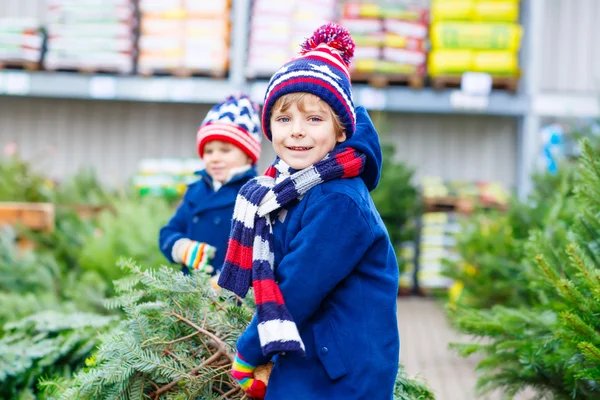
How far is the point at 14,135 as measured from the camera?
9188 mm

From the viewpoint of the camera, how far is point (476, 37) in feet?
24.2

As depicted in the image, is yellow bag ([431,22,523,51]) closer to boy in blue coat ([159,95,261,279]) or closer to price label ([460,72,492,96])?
price label ([460,72,492,96])

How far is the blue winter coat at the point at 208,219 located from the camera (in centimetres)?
305

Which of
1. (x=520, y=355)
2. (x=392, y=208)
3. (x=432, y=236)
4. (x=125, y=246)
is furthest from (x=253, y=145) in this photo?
(x=432, y=236)

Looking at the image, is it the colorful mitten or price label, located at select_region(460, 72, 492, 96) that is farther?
price label, located at select_region(460, 72, 492, 96)

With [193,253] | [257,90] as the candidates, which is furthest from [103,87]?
[193,253]

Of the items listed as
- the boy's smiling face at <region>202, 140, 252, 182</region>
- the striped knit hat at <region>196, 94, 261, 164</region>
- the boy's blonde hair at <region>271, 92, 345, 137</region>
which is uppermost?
the boy's blonde hair at <region>271, 92, 345, 137</region>

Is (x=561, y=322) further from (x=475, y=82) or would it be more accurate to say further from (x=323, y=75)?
(x=475, y=82)

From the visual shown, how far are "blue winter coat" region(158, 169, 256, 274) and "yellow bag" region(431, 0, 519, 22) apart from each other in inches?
196

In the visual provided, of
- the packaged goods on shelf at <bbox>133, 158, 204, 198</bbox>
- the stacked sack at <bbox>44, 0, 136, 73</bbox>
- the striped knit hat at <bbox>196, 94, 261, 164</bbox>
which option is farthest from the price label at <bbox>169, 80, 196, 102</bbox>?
the striped knit hat at <bbox>196, 94, 261, 164</bbox>

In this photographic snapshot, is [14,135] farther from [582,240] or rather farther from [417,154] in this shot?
[582,240]

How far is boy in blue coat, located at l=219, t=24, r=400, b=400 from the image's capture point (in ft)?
5.61

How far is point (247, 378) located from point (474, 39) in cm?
626

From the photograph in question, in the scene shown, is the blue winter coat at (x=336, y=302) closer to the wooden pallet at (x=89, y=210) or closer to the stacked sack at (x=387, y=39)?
the wooden pallet at (x=89, y=210)
